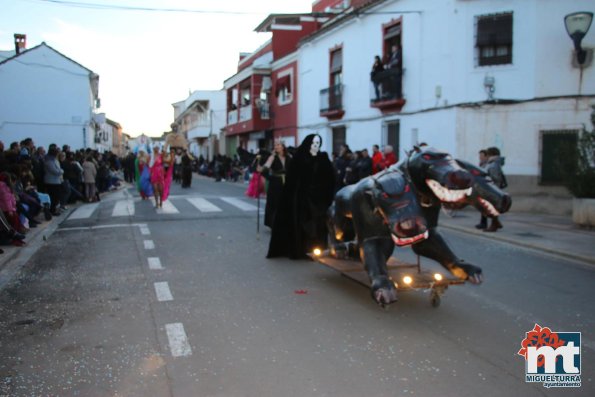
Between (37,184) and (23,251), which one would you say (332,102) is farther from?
(23,251)

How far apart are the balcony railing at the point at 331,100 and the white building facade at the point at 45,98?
17.2 m

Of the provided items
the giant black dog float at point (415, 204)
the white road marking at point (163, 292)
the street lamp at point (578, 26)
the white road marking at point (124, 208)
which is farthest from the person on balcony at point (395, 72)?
the white road marking at point (163, 292)

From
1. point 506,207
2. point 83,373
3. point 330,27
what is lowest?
point 83,373

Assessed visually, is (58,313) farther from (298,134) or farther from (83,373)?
(298,134)

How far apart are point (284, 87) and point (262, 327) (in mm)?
27812

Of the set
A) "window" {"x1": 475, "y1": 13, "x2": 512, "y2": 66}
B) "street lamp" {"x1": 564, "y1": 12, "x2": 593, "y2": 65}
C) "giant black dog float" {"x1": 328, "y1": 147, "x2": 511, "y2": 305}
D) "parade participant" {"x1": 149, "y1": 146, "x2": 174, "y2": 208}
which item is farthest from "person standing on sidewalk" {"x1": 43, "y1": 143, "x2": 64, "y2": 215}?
"street lamp" {"x1": 564, "y1": 12, "x2": 593, "y2": 65}

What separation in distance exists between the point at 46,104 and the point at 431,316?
33809 mm

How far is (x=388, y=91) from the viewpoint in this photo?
1967cm

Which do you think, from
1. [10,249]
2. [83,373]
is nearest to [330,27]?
[10,249]

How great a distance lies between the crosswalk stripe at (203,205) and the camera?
14.6 m

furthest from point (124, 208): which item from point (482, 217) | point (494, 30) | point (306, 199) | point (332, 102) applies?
point (332, 102)

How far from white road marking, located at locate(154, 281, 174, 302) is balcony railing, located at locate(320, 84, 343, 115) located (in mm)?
18236

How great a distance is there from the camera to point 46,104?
3369 cm

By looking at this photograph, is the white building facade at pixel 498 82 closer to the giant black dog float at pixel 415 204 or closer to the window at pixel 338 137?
the window at pixel 338 137
